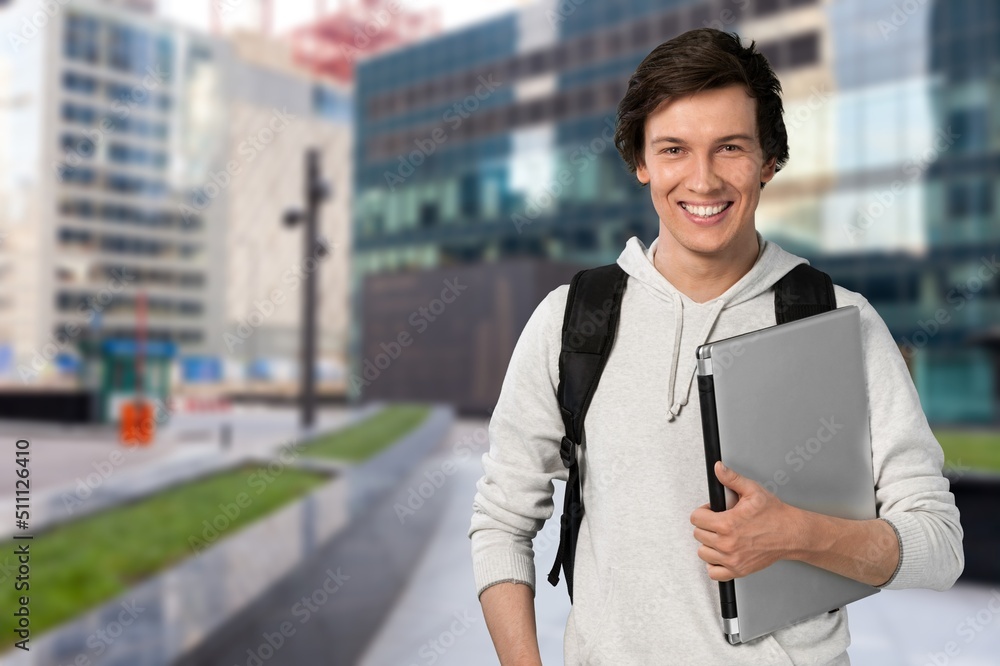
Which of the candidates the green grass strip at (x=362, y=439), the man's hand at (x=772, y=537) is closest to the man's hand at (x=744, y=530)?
the man's hand at (x=772, y=537)

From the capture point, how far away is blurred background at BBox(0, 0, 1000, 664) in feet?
19.1

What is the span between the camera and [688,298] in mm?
1617

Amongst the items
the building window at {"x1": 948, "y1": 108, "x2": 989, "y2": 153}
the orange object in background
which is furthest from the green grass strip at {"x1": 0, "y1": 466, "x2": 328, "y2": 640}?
the building window at {"x1": 948, "y1": 108, "x2": 989, "y2": 153}

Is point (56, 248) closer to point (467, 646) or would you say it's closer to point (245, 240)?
point (245, 240)

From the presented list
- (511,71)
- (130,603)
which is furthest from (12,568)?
(511,71)

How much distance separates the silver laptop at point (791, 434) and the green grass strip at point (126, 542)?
4.54m

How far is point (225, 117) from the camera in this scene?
302 feet

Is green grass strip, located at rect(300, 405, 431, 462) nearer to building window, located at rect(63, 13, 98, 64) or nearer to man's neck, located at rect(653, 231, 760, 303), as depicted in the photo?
man's neck, located at rect(653, 231, 760, 303)

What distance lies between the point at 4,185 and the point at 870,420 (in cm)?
9336

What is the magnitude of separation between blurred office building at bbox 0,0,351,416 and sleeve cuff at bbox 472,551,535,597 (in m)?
66.3

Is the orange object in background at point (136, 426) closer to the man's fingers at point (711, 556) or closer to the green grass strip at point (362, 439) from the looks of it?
the green grass strip at point (362, 439)

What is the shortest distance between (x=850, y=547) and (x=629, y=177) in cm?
1277

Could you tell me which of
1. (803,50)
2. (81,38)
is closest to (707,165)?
(803,50)

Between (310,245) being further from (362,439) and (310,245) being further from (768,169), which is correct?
(768,169)
